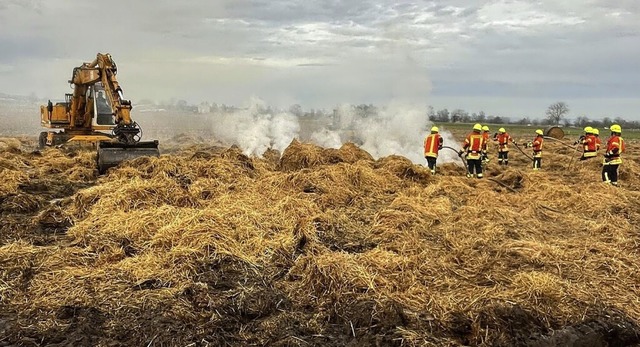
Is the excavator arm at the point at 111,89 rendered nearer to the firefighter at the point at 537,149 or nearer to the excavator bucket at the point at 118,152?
the excavator bucket at the point at 118,152

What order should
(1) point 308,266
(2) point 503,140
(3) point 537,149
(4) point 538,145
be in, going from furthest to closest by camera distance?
(2) point 503,140
(3) point 537,149
(4) point 538,145
(1) point 308,266

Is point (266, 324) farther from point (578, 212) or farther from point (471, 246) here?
point (578, 212)

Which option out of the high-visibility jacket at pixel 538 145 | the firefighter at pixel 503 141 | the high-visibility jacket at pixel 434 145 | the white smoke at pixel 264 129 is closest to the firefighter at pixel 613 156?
the high-visibility jacket at pixel 434 145

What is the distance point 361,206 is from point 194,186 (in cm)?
315

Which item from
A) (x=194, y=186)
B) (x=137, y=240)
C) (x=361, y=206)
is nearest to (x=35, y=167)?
(x=194, y=186)

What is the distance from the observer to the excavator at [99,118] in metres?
12.4

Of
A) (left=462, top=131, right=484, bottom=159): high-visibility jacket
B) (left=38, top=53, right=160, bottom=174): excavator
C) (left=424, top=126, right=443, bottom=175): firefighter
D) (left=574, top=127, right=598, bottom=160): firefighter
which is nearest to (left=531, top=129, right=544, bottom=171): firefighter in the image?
(left=574, top=127, right=598, bottom=160): firefighter

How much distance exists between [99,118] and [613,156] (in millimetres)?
15416

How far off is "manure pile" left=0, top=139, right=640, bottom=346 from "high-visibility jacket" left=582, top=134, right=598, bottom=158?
15.1 feet

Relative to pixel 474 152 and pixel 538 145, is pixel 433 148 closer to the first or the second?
pixel 474 152

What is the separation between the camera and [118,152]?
1221 cm

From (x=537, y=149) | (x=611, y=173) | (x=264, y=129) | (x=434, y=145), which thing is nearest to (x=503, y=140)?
(x=537, y=149)

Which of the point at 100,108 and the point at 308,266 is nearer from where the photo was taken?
the point at 308,266

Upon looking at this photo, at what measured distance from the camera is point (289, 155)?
13.2 m
